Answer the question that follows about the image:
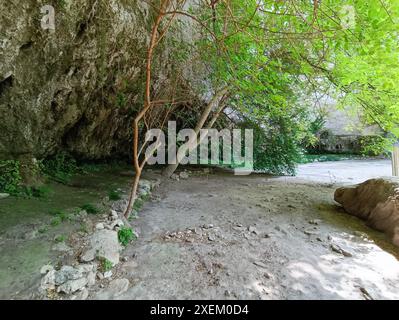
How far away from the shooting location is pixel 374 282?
2053mm

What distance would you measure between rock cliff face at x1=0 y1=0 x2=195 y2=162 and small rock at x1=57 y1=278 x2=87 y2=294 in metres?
2.94

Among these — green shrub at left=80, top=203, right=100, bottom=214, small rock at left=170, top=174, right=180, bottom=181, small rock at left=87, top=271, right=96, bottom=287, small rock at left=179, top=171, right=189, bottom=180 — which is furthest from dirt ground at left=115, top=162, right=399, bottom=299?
small rock at left=179, top=171, right=189, bottom=180

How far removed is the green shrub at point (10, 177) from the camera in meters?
3.53

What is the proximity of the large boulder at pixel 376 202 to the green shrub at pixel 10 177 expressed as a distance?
5372 mm

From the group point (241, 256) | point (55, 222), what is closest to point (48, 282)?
point (55, 222)

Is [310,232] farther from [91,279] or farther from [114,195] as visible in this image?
[114,195]

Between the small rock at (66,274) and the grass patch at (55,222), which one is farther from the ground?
the grass patch at (55,222)

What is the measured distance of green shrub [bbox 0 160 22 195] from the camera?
139 inches

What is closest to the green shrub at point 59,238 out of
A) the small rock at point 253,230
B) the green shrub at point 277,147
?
the small rock at point 253,230

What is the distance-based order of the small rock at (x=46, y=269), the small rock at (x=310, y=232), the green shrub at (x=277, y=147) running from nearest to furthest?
the small rock at (x=46, y=269), the small rock at (x=310, y=232), the green shrub at (x=277, y=147)

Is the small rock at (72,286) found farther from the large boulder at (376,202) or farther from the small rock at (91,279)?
the large boulder at (376,202)

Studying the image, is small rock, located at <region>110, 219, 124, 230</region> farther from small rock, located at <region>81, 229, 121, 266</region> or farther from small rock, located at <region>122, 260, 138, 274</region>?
small rock, located at <region>122, 260, 138, 274</region>

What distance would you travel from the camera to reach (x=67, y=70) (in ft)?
12.8
